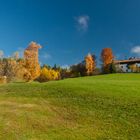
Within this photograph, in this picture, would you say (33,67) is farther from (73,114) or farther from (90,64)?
(90,64)

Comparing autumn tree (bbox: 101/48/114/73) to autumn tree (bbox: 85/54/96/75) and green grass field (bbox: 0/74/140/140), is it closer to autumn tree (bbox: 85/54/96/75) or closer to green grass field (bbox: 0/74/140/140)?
autumn tree (bbox: 85/54/96/75)

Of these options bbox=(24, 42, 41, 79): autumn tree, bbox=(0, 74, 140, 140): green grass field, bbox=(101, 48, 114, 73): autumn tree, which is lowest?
bbox=(0, 74, 140, 140): green grass field

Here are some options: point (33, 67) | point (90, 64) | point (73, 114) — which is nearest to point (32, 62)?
point (33, 67)

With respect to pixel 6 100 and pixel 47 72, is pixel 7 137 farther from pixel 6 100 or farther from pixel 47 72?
pixel 47 72

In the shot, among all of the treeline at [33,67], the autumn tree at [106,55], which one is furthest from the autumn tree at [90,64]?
the autumn tree at [106,55]

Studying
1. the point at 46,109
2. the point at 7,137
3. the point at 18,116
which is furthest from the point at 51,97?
the point at 7,137

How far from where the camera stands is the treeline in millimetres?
62000

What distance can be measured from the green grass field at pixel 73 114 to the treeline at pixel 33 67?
32.5 m

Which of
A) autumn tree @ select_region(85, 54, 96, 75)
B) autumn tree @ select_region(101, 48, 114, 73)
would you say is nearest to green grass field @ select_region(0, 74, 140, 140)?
autumn tree @ select_region(101, 48, 114, 73)

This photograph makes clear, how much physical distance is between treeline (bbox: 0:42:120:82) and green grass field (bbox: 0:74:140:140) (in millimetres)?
32469

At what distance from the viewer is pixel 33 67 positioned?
61.8 meters

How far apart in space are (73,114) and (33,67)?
4115 centimetres

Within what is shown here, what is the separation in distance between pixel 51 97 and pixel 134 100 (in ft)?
26.7

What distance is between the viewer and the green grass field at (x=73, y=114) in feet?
60.1
